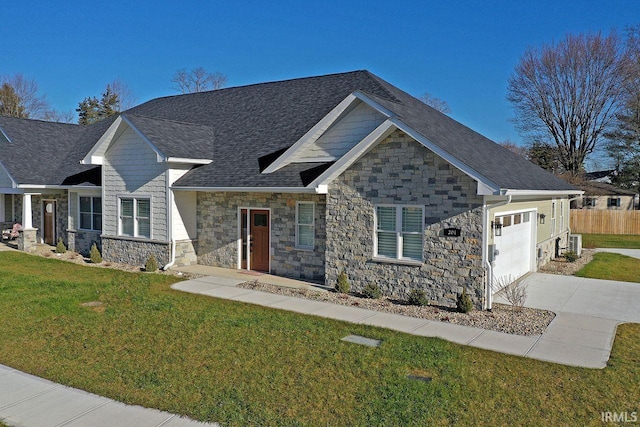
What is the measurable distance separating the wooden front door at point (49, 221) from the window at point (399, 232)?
54.6 ft

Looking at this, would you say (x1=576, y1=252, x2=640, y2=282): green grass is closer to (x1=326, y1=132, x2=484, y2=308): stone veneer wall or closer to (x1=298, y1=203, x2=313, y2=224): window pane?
(x1=326, y1=132, x2=484, y2=308): stone veneer wall

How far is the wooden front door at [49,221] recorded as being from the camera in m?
21.8

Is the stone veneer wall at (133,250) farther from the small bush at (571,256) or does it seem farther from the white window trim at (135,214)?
the small bush at (571,256)

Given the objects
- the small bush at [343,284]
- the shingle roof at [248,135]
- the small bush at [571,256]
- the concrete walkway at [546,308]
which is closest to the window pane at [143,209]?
the shingle roof at [248,135]

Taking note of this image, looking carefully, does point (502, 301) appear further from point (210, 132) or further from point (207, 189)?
point (210, 132)

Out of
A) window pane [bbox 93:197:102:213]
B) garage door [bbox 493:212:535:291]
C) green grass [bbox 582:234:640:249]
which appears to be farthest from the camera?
green grass [bbox 582:234:640:249]

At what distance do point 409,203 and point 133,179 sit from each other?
10.1m

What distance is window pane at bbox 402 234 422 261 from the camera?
11570mm

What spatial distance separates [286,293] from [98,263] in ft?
28.7

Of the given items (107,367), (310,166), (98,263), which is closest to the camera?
(107,367)

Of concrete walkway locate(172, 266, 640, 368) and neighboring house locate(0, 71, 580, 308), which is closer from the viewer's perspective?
concrete walkway locate(172, 266, 640, 368)

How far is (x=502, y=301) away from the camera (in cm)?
1170

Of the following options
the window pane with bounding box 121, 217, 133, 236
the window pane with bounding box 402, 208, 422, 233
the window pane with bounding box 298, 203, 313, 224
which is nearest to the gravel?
the window pane with bounding box 402, 208, 422, 233

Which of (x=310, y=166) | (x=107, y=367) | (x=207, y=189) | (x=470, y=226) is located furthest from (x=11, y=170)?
(x=470, y=226)
